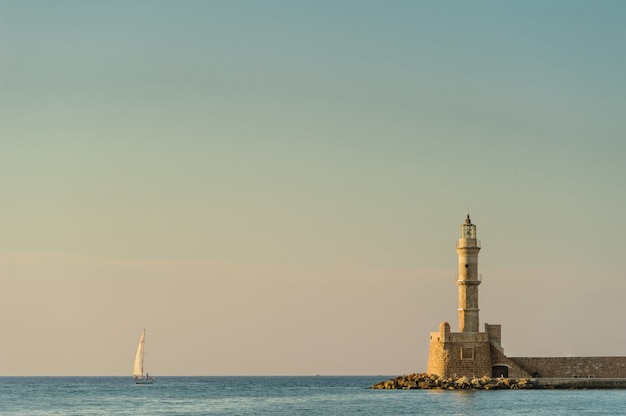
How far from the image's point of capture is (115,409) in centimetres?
7369

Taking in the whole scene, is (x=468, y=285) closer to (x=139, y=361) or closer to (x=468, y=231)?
(x=468, y=231)

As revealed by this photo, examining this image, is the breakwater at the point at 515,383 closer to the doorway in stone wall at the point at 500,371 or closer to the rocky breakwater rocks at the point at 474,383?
the rocky breakwater rocks at the point at 474,383

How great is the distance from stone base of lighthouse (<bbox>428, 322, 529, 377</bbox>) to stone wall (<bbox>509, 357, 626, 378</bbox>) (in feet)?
2.82

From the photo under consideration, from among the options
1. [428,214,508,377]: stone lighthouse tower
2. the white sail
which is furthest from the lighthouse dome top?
the white sail

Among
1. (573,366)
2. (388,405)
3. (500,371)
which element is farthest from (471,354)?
(388,405)

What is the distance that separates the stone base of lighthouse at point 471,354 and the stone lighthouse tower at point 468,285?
82 cm

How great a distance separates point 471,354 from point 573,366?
25.0 feet

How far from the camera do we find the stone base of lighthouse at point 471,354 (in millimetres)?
77375

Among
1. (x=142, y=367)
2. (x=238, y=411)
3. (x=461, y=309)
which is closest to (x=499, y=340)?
(x=461, y=309)

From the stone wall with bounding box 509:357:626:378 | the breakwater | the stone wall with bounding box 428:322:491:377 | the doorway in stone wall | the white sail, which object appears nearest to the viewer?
Answer: the breakwater

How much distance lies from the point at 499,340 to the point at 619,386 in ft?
29.4

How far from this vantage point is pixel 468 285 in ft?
252

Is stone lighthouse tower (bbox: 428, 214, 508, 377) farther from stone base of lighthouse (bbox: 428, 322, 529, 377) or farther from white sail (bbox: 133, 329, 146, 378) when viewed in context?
white sail (bbox: 133, 329, 146, 378)

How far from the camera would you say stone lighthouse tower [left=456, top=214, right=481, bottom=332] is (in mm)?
76938
